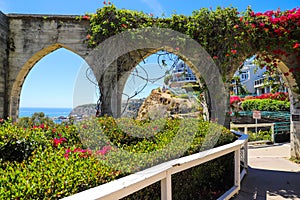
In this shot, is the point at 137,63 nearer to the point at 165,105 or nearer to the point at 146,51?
the point at 146,51

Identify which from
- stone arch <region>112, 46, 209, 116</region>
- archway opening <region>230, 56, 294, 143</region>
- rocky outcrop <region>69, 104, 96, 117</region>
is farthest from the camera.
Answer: archway opening <region>230, 56, 294, 143</region>

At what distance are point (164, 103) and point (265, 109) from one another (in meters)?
9.92

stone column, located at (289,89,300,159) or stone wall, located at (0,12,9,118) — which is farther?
stone column, located at (289,89,300,159)

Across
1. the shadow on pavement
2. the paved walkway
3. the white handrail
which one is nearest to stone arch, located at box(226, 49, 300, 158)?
the paved walkway

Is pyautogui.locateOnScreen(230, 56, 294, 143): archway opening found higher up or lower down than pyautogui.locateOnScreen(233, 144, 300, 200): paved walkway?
higher up

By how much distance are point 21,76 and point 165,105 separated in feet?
13.4

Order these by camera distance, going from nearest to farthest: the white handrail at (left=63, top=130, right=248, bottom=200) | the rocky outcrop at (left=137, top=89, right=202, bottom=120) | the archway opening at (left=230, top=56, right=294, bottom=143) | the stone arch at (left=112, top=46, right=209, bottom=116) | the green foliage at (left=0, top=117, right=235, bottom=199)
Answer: the white handrail at (left=63, top=130, right=248, bottom=200)
the green foliage at (left=0, top=117, right=235, bottom=199)
the stone arch at (left=112, top=46, right=209, bottom=116)
the archway opening at (left=230, top=56, right=294, bottom=143)
the rocky outcrop at (left=137, top=89, right=202, bottom=120)

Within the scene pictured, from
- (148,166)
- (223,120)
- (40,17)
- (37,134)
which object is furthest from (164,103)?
(148,166)

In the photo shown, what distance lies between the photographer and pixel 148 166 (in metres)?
1.92

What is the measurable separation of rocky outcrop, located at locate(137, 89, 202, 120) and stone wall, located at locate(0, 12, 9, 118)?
11.1 feet

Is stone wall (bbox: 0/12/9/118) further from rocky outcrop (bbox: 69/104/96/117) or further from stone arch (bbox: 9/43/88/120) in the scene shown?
rocky outcrop (bbox: 69/104/96/117)

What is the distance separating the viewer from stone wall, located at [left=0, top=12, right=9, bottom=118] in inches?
184

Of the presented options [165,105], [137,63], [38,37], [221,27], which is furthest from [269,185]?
[38,37]

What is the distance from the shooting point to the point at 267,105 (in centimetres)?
1455
